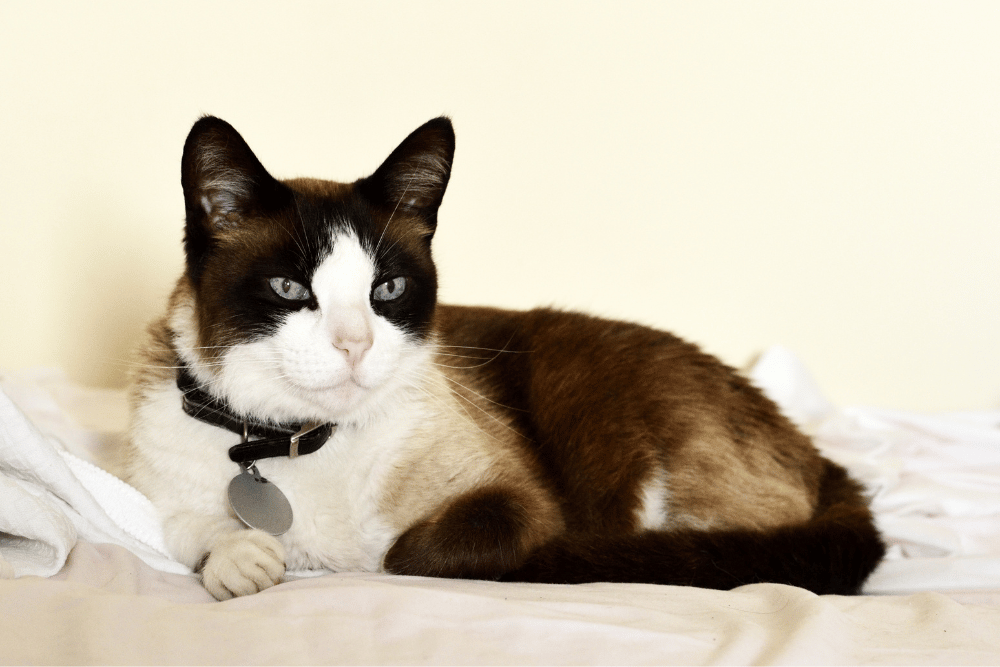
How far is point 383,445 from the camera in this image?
1652 mm

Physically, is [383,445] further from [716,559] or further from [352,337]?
[716,559]

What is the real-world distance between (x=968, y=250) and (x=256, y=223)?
3.02 m

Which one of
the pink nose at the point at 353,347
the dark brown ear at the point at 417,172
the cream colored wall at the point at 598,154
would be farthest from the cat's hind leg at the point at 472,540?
the cream colored wall at the point at 598,154

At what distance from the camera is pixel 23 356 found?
2.92 meters

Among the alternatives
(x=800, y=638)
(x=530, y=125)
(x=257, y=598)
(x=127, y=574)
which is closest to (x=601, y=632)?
(x=800, y=638)

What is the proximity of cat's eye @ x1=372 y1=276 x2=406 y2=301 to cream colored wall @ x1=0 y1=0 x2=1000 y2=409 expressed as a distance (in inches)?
52.9

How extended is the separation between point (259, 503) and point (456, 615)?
1.79ft

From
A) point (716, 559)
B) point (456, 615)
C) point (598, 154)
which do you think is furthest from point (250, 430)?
point (598, 154)

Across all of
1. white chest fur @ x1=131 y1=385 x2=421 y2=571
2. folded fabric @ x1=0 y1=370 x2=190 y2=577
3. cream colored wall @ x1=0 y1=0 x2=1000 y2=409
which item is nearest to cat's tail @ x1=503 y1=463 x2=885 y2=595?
white chest fur @ x1=131 y1=385 x2=421 y2=571

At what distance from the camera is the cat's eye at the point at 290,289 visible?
1.48m

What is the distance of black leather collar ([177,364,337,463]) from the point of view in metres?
1.55

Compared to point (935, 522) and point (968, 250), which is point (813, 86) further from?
point (935, 522)

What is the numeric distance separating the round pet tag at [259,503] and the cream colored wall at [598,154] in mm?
1543

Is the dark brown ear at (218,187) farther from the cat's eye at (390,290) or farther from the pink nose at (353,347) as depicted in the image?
the pink nose at (353,347)
